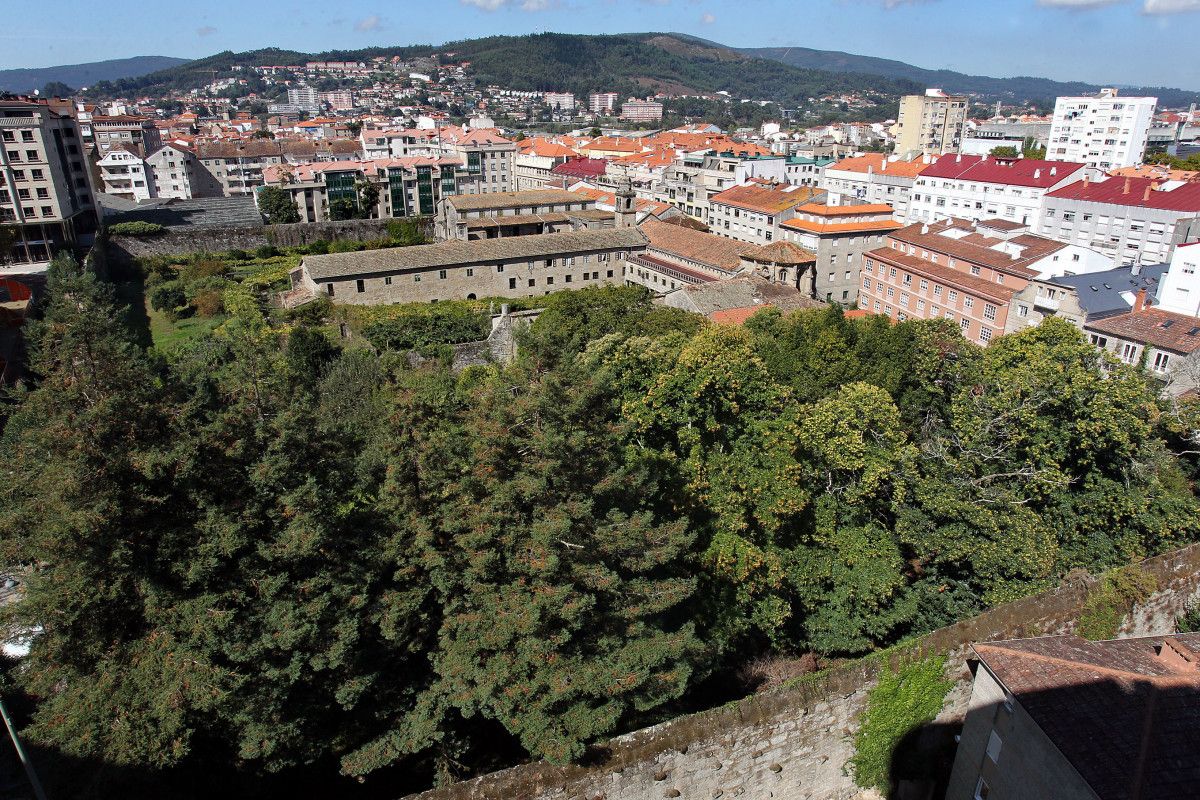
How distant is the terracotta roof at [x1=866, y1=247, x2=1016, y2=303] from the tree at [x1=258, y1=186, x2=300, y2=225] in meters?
53.3

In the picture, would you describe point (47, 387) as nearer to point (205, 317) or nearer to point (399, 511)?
point (399, 511)

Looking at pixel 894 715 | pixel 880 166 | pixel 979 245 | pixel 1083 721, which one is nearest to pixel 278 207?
pixel 979 245

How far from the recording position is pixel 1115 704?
12.9 metres

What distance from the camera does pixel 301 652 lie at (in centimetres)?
1226

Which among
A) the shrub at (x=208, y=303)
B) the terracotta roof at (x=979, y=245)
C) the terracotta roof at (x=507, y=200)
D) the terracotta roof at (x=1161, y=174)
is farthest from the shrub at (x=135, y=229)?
the terracotta roof at (x=1161, y=174)

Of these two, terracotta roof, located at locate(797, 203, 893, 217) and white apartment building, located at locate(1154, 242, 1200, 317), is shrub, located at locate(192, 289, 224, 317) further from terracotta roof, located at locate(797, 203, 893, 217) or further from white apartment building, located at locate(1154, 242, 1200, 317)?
white apartment building, located at locate(1154, 242, 1200, 317)

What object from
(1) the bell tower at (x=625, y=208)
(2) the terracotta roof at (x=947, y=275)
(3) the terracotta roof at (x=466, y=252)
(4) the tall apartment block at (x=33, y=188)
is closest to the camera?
(2) the terracotta roof at (x=947, y=275)

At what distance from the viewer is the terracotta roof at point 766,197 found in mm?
61281

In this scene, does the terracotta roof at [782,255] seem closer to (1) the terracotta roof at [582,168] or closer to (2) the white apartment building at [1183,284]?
(2) the white apartment building at [1183,284]

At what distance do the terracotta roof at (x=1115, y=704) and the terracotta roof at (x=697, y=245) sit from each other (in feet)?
121

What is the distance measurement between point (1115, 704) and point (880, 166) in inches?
2982

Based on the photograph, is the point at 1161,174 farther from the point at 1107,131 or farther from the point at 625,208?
the point at 625,208

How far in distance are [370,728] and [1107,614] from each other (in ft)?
56.1

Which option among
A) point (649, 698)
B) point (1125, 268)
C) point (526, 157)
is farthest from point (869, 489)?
point (526, 157)
